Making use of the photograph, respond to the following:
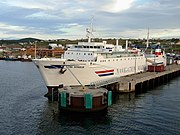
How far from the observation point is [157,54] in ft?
284

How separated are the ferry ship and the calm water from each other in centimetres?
418

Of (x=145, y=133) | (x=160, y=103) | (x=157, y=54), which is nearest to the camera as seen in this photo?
(x=145, y=133)

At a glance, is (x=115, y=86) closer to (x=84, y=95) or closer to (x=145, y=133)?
(x=84, y=95)

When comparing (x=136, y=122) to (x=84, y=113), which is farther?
(x=84, y=113)

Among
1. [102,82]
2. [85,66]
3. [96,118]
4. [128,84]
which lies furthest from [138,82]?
[96,118]

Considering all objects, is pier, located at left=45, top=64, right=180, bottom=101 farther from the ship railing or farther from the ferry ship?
the ferry ship

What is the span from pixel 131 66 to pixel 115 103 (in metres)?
23.3

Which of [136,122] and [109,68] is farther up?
[109,68]

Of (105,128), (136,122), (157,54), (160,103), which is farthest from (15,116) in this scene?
(157,54)

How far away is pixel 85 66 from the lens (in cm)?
4456

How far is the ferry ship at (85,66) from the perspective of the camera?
4362 centimetres

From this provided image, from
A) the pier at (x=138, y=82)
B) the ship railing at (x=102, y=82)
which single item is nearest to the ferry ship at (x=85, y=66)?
the ship railing at (x=102, y=82)

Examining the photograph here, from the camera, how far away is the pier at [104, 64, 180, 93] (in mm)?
49906

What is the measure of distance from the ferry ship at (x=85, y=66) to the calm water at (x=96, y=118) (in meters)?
4.18
